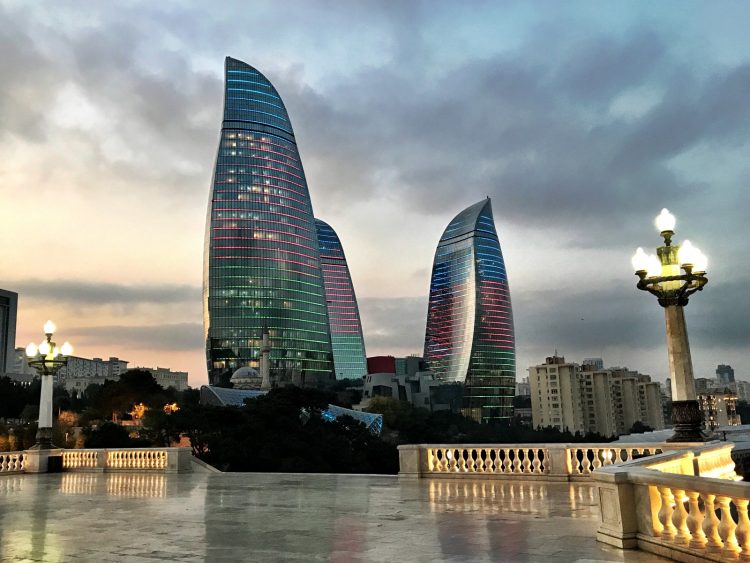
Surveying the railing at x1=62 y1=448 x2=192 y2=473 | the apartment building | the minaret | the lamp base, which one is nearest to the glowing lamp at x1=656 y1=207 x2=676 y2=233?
the lamp base

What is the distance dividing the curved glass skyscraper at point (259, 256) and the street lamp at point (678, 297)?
132m

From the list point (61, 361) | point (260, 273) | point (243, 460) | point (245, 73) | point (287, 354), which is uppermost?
point (245, 73)

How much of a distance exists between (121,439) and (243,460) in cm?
1239

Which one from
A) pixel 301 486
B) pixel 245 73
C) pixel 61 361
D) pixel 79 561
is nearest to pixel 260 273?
pixel 245 73

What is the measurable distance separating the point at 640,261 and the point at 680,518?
8.86 meters

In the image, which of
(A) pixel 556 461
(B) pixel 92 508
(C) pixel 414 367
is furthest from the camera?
(C) pixel 414 367

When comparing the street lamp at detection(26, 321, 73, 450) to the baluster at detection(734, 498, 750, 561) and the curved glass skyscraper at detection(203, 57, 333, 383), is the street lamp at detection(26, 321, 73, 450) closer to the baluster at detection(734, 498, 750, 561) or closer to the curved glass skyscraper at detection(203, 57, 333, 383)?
the baluster at detection(734, 498, 750, 561)

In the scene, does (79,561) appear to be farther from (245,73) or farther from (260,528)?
(245,73)

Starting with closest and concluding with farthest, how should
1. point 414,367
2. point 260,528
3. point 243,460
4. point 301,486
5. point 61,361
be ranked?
point 260,528
point 301,486
point 61,361
point 243,460
point 414,367

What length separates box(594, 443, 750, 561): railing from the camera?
6.51 meters

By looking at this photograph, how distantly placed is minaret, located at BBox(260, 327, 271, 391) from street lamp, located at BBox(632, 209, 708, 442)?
117363 mm

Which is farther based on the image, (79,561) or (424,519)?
(424,519)

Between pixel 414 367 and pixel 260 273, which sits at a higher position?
pixel 260 273

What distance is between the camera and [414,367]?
7136 inches
